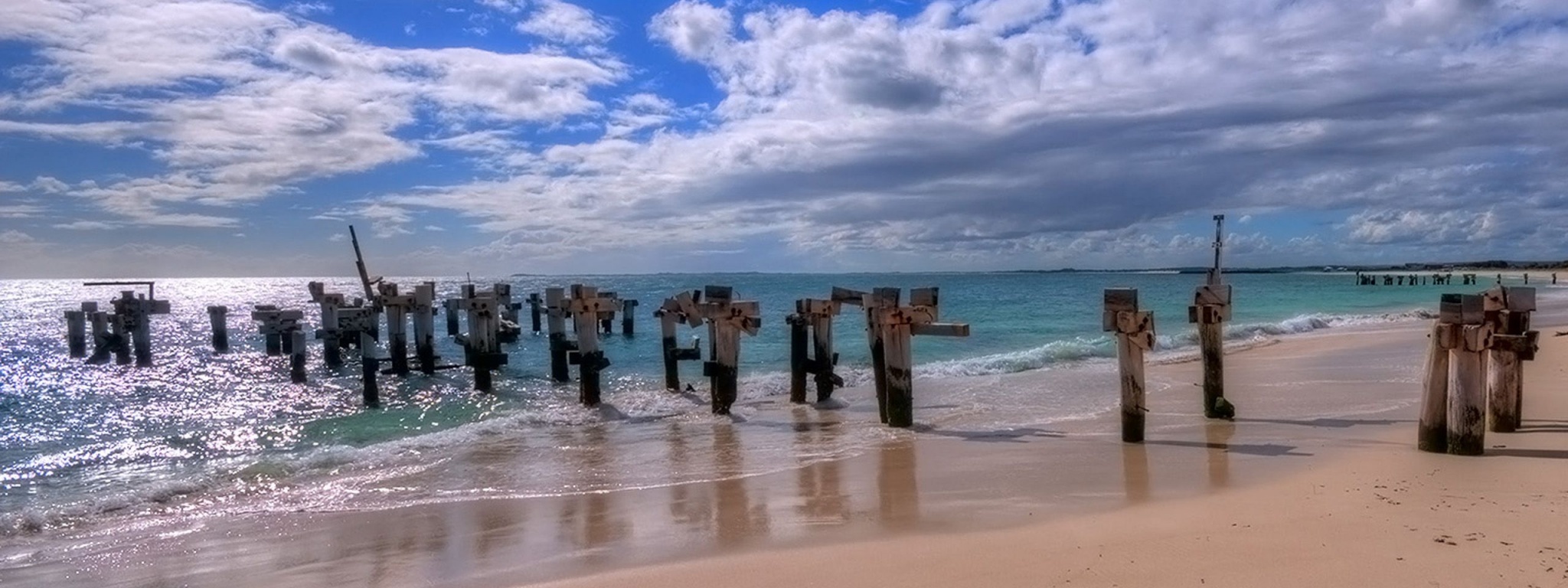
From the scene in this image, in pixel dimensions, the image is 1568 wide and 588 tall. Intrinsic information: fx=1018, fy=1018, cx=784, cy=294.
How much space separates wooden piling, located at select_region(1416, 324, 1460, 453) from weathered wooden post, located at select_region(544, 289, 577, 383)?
14031 mm

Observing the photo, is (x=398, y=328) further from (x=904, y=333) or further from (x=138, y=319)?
(x=904, y=333)

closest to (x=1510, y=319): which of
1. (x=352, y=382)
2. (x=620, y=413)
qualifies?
(x=620, y=413)

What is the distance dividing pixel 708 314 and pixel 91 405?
464 inches

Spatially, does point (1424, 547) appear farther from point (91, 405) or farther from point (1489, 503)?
point (91, 405)

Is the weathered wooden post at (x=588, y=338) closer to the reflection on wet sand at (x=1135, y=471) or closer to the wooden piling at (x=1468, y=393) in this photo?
the reflection on wet sand at (x=1135, y=471)

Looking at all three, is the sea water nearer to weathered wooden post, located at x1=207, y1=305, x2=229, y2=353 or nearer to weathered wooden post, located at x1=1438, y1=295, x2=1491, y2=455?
weathered wooden post, located at x1=207, y1=305, x2=229, y2=353

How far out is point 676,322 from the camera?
17766 millimetres

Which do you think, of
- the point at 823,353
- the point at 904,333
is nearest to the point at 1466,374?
the point at 904,333

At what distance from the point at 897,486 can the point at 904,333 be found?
12.1ft

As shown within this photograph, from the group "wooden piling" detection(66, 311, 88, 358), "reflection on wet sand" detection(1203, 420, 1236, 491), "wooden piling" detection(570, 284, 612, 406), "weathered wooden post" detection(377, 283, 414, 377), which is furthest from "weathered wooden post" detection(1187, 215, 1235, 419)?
"wooden piling" detection(66, 311, 88, 358)

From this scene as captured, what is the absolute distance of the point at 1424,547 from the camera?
18.5 ft

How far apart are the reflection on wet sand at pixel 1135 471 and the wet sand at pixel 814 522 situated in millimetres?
21

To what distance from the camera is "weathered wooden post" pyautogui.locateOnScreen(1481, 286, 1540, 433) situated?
888 cm

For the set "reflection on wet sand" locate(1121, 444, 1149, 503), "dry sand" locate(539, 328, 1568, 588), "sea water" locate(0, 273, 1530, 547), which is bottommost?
"sea water" locate(0, 273, 1530, 547)
